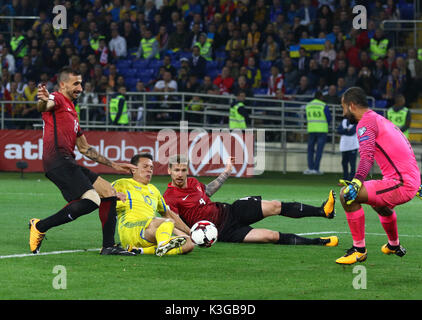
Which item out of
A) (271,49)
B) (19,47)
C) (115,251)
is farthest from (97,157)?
(19,47)

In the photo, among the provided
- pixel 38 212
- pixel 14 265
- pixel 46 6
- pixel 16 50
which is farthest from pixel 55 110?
pixel 46 6

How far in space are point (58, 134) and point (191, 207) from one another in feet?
6.16

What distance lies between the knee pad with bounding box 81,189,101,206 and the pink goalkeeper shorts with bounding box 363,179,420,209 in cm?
266

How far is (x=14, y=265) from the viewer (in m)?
8.28

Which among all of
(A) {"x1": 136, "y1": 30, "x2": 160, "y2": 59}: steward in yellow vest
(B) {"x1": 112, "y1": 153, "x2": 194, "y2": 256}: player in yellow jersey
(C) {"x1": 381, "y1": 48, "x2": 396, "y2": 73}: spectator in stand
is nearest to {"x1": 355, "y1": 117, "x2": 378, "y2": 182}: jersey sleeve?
(B) {"x1": 112, "y1": 153, "x2": 194, "y2": 256}: player in yellow jersey

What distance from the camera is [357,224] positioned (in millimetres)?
8562

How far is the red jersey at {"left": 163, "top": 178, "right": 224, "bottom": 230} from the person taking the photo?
1005cm

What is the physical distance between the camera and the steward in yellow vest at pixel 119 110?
23.6 meters

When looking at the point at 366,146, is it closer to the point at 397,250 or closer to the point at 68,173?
the point at 397,250

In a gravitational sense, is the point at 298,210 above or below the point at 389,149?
below

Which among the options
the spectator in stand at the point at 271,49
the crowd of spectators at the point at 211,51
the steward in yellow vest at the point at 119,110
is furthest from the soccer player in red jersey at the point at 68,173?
the spectator in stand at the point at 271,49

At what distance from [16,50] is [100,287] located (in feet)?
76.0

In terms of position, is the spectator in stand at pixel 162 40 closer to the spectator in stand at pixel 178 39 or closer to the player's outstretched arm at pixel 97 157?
the spectator in stand at pixel 178 39

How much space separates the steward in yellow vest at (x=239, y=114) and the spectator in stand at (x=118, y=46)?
20.5 ft
